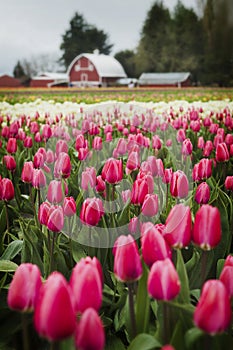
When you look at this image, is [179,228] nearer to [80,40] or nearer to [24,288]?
[24,288]

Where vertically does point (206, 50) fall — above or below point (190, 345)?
above

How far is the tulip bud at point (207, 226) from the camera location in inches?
33.7

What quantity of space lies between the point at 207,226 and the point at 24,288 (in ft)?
1.26

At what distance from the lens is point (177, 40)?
6992 mm

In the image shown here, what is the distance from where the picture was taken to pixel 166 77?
7.39m

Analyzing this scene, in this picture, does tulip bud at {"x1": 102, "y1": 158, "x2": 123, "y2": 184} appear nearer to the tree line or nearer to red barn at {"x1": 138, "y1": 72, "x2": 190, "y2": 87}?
the tree line

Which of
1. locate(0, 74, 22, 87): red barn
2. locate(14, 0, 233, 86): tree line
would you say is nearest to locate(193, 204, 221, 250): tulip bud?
locate(14, 0, 233, 86): tree line

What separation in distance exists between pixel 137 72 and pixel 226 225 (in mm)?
6219

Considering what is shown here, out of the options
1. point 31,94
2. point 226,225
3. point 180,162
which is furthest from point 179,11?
point 226,225

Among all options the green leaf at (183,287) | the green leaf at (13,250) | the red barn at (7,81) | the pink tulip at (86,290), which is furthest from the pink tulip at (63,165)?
the red barn at (7,81)

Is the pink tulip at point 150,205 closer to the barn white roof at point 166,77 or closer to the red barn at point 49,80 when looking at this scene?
the barn white roof at point 166,77

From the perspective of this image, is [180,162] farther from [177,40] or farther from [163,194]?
[177,40]

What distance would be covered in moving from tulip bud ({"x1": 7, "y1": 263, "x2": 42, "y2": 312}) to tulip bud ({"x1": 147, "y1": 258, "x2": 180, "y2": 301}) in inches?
8.0

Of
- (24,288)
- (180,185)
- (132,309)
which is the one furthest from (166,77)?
(24,288)
